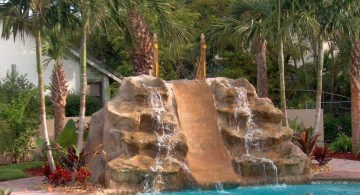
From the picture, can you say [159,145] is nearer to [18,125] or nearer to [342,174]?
[342,174]

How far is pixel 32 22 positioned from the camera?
570 inches

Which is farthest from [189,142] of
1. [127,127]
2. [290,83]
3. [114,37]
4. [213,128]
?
[290,83]

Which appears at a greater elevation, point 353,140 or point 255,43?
point 255,43

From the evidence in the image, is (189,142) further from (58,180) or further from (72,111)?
(72,111)

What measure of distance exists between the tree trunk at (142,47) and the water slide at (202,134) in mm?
2798

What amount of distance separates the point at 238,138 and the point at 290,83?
52.9ft

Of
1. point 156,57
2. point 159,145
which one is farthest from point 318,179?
point 156,57

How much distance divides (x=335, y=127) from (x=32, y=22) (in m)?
13.8

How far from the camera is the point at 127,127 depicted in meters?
14.1

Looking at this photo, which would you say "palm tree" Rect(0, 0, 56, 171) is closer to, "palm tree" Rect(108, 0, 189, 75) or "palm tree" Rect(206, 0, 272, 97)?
"palm tree" Rect(108, 0, 189, 75)

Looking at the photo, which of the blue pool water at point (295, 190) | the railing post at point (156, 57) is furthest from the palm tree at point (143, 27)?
the blue pool water at point (295, 190)

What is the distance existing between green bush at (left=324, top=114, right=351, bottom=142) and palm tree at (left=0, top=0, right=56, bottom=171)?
42.1 ft

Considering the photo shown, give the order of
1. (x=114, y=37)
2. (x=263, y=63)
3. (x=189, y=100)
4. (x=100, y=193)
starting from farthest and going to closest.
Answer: (x=114, y=37), (x=263, y=63), (x=189, y=100), (x=100, y=193)

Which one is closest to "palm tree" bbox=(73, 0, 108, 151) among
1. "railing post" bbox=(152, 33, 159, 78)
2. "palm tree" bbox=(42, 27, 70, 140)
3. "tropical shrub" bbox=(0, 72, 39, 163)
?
"railing post" bbox=(152, 33, 159, 78)
